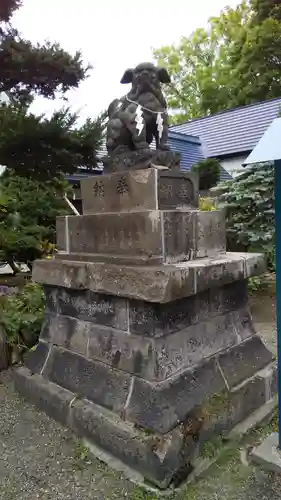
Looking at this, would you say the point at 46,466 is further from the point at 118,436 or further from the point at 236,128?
the point at 236,128

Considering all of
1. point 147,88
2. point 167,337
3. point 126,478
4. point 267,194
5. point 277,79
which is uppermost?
point 277,79

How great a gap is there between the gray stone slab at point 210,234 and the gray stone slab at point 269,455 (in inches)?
50.5

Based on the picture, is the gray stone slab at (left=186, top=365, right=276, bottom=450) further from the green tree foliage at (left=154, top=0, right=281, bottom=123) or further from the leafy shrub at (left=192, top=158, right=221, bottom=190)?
the green tree foliage at (left=154, top=0, right=281, bottom=123)

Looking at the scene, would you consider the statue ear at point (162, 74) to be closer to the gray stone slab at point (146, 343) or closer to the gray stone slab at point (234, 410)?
the gray stone slab at point (146, 343)

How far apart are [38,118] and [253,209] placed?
3.82 m

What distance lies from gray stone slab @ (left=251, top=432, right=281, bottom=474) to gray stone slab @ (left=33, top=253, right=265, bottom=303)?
1.03m

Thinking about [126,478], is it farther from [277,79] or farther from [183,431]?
[277,79]

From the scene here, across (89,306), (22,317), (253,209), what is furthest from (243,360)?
(253,209)

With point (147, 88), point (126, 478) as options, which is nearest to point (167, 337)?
point (126, 478)

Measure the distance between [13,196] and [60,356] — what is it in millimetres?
3725

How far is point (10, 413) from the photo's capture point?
9.27 ft

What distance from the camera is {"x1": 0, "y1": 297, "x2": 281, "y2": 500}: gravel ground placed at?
6.52ft

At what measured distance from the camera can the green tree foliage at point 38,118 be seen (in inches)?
175

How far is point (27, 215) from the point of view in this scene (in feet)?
19.7
